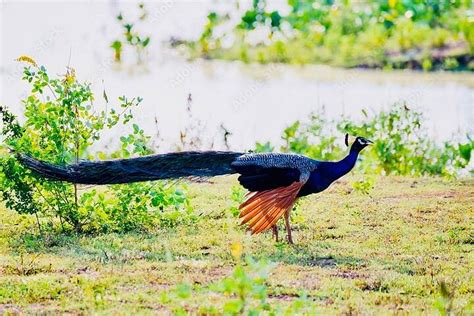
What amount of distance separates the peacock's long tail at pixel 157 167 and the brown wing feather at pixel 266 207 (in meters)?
0.41

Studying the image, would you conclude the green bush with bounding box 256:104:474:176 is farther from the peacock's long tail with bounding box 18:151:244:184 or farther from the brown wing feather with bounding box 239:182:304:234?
the brown wing feather with bounding box 239:182:304:234

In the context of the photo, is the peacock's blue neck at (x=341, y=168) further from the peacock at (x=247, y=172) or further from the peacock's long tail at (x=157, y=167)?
the peacock's long tail at (x=157, y=167)

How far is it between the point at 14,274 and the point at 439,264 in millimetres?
2783

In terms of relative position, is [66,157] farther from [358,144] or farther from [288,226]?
[358,144]

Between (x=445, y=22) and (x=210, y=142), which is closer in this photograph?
(x=210, y=142)

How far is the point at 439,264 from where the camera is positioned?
6.23 meters

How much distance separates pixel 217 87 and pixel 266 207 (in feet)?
37.8

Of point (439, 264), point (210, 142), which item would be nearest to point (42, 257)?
point (439, 264)

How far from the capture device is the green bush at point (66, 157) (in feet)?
22.9

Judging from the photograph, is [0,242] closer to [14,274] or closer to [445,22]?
[14,274]

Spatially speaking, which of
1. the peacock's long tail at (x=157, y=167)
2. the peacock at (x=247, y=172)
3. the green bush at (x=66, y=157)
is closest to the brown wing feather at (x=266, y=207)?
the peacock at (x=247, y=172)

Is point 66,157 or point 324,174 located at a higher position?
point 66,157

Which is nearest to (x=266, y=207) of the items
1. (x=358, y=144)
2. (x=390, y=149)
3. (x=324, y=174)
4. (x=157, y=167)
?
(x=324, y=174)

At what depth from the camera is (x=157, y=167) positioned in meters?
6.93
